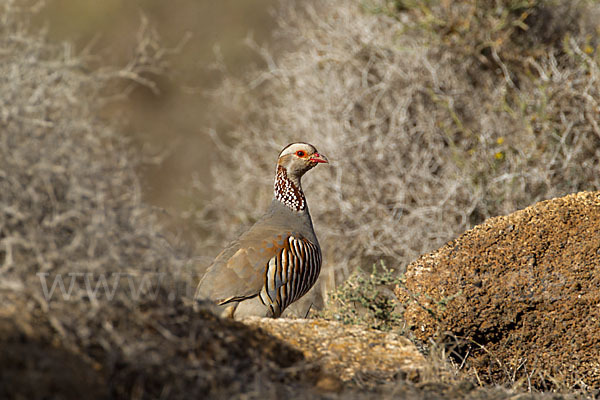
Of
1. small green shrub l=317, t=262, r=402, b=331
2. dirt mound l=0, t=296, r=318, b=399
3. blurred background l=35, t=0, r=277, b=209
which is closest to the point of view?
dirt mound l=0, t=296, r=318, b=399

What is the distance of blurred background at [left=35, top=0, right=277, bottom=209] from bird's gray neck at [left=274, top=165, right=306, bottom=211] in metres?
11.2

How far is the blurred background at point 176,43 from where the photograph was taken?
18.0m

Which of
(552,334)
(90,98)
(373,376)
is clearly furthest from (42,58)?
(552,334)

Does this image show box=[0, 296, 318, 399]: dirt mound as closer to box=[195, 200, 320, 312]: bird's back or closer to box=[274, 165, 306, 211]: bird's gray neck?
box=[195, 200, 320, 312]: bird's back

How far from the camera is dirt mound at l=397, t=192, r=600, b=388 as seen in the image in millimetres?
4461

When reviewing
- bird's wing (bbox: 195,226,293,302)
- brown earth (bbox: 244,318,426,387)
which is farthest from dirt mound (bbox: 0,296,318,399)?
bird's wing (bbox: 195,226,293,302)

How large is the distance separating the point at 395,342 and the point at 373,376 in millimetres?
404

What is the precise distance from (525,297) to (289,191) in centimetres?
200

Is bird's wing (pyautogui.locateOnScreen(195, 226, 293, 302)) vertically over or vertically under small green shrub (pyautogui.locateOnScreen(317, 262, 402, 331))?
over

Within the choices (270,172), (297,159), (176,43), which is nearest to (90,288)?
(297,159)

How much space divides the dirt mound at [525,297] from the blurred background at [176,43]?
41.1 feet

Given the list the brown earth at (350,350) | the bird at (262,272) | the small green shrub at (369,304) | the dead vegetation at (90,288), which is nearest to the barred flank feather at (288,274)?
the bird at (262,272)

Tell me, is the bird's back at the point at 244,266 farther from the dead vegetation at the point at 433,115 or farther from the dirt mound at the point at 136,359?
the dead vegetation at the point at 433,115

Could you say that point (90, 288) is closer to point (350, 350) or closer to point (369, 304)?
point (350, 350)
